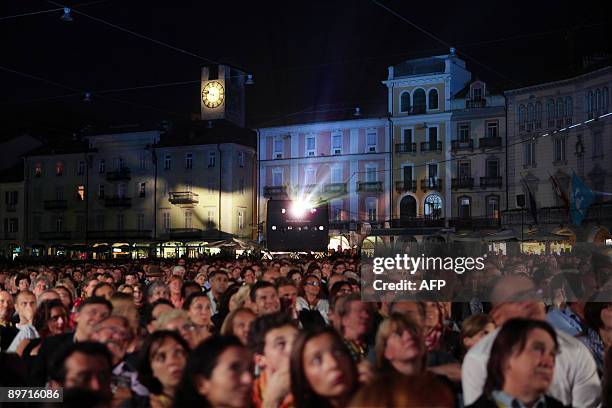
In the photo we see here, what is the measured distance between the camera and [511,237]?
3219cm

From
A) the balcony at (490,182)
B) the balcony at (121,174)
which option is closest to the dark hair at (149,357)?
the balcony at (490,182)

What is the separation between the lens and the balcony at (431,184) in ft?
201

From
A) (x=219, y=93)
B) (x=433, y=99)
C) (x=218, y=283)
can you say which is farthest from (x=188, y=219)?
(x=218, y=283)

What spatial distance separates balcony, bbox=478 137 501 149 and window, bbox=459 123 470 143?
4.12 feet

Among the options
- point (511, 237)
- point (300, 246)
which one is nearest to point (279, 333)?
point (511, 237)

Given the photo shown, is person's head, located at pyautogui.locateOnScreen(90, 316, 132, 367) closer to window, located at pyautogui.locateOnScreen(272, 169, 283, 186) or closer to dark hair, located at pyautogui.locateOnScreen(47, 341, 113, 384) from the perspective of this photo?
dark hair, located at pyautogui.locateOnScreen(47, 341, 113, 384)

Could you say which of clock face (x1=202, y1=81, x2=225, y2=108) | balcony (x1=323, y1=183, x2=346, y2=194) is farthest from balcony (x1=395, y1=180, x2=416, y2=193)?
clock face (x1=202, y1=81, x2=225, y2=108)

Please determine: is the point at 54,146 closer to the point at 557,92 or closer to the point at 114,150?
the point at 114,150

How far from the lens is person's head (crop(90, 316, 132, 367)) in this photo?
641 cm

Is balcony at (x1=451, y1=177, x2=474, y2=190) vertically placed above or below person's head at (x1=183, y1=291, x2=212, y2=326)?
above

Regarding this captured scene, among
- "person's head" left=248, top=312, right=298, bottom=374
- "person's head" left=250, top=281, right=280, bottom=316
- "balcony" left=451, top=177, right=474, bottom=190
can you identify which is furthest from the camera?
"balcony" left=451, top=177, right=474, bottom=190

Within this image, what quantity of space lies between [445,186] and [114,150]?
29249 mm

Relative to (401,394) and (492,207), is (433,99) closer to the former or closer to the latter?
(492,207)

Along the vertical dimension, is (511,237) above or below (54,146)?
below
